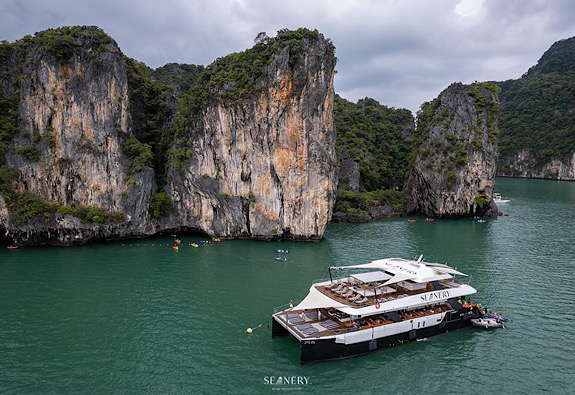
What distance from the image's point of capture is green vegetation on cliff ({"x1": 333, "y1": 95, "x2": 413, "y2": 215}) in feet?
249

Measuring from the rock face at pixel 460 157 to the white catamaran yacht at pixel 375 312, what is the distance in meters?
49.6

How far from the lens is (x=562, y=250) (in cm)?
4675

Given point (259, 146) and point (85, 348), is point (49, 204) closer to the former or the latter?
point (259, 146)

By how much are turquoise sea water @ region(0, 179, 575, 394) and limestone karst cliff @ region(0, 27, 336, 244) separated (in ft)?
13.9

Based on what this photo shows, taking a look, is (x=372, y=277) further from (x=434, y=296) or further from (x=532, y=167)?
(x=532, y=167)

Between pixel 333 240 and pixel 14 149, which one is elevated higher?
pixel 14 149

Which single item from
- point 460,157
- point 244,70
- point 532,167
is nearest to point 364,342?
point 244,70

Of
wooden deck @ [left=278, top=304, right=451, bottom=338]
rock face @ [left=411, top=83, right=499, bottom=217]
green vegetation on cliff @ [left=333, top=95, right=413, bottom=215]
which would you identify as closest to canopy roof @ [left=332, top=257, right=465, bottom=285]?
wooden deck @ [left=278, top=304, right=451, bottom=338]

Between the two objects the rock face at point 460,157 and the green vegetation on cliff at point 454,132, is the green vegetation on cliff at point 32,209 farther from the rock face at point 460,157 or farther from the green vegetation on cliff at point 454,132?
the green vegetation on cliff at point 454,132

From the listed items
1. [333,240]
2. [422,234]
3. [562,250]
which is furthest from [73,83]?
[562,250]

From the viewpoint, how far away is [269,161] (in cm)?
5012

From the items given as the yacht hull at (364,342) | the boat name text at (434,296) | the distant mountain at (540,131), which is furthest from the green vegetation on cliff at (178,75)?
the distant mountain at (540,131)

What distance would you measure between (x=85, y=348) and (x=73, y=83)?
36468 millimetres

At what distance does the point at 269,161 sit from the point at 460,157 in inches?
1650
